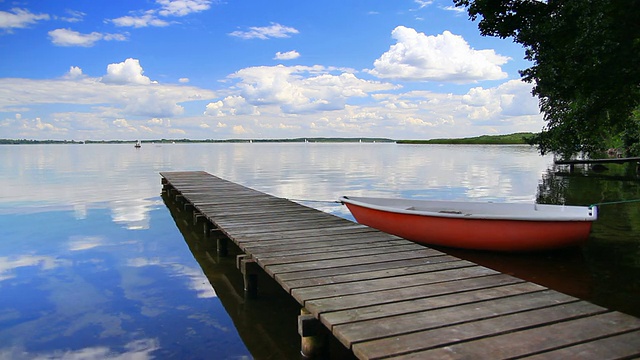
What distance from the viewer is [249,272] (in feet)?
20.9

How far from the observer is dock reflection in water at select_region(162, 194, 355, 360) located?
5023mm

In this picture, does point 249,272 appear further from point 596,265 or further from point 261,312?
point 596,265

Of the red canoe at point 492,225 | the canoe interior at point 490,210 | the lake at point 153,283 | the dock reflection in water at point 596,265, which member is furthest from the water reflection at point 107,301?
the dock reflection in water at point 596,265

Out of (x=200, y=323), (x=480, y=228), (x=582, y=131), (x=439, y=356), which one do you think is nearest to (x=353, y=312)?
(x=439, y=356)

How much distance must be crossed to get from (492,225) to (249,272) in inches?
184

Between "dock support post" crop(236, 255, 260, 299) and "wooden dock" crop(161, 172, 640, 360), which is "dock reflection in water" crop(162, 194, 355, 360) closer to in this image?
"dock support post" crop(236, 255, 260, 299)

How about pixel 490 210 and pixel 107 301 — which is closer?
pixel 107 301

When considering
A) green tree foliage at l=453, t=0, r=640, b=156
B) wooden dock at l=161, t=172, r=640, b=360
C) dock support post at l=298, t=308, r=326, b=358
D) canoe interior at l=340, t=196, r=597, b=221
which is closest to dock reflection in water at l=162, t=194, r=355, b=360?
dock support post at l=298, t=308, r=326, b=358

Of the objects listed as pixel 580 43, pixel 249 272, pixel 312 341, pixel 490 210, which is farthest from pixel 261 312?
pixel 580 43

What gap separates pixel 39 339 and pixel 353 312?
12.9 ft

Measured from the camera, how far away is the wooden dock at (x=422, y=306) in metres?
3.32

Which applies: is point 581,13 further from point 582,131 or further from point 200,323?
point 200,323

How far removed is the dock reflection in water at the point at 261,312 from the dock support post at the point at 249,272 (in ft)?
0.37

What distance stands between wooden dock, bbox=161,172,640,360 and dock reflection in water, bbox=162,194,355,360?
1.36ft
